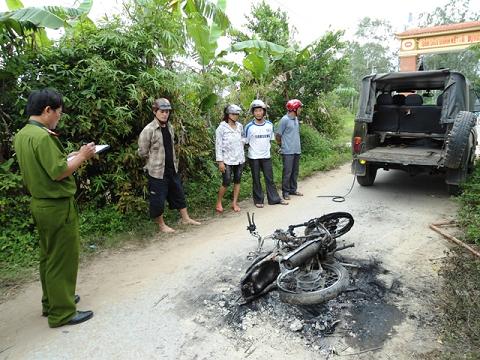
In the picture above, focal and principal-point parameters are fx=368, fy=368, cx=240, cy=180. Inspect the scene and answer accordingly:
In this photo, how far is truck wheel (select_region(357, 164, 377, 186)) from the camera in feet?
23.3

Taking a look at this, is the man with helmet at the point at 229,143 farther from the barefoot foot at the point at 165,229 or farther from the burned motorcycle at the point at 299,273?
the burned motorcycle at the point at 299,273

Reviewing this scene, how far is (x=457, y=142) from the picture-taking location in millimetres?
5496

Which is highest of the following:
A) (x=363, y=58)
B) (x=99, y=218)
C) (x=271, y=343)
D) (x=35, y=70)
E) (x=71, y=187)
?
(x=363, y=58)

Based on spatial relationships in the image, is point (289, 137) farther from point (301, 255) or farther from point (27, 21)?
point (27, 21)

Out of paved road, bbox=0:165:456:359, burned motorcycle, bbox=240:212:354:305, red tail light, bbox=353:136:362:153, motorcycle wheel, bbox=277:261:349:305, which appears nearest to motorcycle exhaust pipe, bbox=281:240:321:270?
burned motorcycle, bbox=240:212:354:305

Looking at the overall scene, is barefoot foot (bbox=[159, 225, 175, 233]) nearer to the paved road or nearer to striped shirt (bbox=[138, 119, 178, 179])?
the paved road

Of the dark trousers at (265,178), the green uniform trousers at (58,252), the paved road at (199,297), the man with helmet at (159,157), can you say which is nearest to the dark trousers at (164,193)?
the man with helmet at (159,157)

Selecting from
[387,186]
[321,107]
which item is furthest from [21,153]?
[321,107]

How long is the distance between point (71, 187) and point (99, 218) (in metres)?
2.22

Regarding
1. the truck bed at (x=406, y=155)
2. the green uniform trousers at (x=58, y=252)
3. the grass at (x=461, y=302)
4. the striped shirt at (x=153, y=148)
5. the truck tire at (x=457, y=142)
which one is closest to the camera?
the grass at (x=461, y=302)

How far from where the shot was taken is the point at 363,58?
34281 mm

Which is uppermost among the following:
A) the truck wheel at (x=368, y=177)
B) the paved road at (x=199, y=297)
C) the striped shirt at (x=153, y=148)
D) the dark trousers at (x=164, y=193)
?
the striped shirt at (x=153, y=148)

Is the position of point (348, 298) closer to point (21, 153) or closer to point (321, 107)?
point (21, 153)

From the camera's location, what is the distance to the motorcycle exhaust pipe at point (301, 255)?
122 inches
